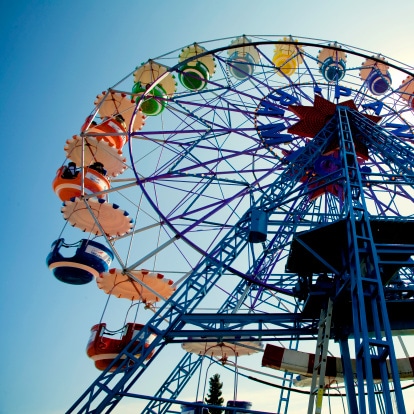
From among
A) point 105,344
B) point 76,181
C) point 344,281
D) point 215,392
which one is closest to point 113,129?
point 76,181

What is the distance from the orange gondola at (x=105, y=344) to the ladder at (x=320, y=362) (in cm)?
449

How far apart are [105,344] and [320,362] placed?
18.8ft

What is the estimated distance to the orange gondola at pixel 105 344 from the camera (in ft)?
33.4

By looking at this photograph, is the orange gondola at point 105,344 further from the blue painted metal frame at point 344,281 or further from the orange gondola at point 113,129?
the orange gondola at point 113,129

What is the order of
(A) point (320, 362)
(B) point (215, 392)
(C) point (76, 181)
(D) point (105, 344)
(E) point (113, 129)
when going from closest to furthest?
1. (A) point (320, 362)
2. (D) point (105, 344)
3. (C) point (76, 181)
4. (E) point (113, 129)
5. (B) point (215, 392)

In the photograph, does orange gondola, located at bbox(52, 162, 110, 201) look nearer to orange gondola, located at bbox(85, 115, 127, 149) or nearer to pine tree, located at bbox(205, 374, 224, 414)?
orange gondola, located at bbox(85, 115, 127, 149)

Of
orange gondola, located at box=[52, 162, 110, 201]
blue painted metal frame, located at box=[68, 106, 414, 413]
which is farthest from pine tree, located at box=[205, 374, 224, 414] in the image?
orange gondola, located at box=[52, 162, 110, 201]

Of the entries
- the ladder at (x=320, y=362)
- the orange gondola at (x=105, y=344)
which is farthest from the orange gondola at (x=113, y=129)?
the ladder at (x=320, y=362)

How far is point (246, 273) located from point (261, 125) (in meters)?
4.69

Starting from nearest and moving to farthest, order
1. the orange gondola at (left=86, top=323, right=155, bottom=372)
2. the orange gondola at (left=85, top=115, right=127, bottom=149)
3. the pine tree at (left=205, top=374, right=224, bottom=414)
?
1. the orange gondola at (left=86, top=323, right=155, bottom=372)
2. the orange gondola at (left=85, top=115, right=127, bottom=149)
3. the pine tree at (left=205, top=374, right=224, bottom=414)

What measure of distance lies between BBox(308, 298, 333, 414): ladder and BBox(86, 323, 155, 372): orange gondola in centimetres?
449

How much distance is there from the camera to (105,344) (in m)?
10.2

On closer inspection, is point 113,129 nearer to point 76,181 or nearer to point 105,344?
point 76,181

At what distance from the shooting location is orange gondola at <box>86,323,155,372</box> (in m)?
10.2
